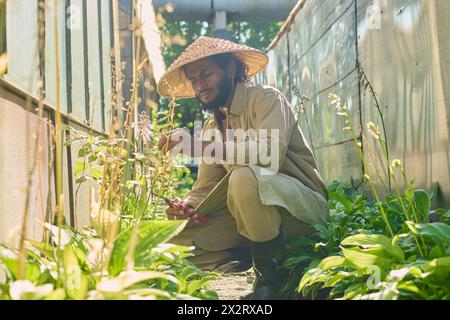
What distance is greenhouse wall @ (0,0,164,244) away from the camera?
2.32 m

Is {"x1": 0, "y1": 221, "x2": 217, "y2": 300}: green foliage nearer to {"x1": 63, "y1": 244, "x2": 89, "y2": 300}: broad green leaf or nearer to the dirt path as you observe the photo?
{"x1": 63, "y1": 244, "x2": 89, "y2": 300}: broad green leaf

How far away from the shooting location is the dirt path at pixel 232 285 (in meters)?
2.86

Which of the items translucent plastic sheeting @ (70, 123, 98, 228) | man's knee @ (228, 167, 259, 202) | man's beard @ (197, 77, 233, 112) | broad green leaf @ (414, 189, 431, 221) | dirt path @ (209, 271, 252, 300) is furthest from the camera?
translucent plastic sheeting @ (70, 123, 98, 228)

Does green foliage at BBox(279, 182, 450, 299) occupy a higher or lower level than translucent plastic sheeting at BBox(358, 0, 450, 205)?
lower

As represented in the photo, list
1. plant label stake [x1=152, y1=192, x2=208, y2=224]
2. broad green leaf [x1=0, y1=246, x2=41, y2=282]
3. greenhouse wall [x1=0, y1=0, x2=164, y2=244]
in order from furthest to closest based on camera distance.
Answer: plant label stake [x1=152, y1=192, x2=208, y2=224]
greenhouse wall [x1=0, y1=0, x2=164, y2=244]
broad green leaf [x1=0, y1=246, x2=41, y2=282]

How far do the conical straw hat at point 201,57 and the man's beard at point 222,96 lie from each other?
174 mm

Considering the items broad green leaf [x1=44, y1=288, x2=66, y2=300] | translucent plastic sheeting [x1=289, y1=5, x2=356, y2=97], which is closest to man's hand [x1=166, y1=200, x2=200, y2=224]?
broad green leaf [x1=44, y1=288, x2=66, y2=300]

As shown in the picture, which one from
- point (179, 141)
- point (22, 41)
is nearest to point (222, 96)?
point (179, 141)

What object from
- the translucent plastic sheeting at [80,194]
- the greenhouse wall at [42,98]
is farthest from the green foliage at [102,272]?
the translucent plastic sheeting at [80,194]

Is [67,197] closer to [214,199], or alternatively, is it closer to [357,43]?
[214,199]

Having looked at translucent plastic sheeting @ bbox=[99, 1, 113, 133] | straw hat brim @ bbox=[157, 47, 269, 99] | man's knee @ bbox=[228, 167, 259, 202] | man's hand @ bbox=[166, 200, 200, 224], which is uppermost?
translucent plastic sheeting @ bbox=[99, 1, 113, 133]

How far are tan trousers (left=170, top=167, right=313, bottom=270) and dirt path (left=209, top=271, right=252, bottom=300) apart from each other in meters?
0.22

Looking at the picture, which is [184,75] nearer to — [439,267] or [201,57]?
[201,57]

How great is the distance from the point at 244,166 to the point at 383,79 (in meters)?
1.62
